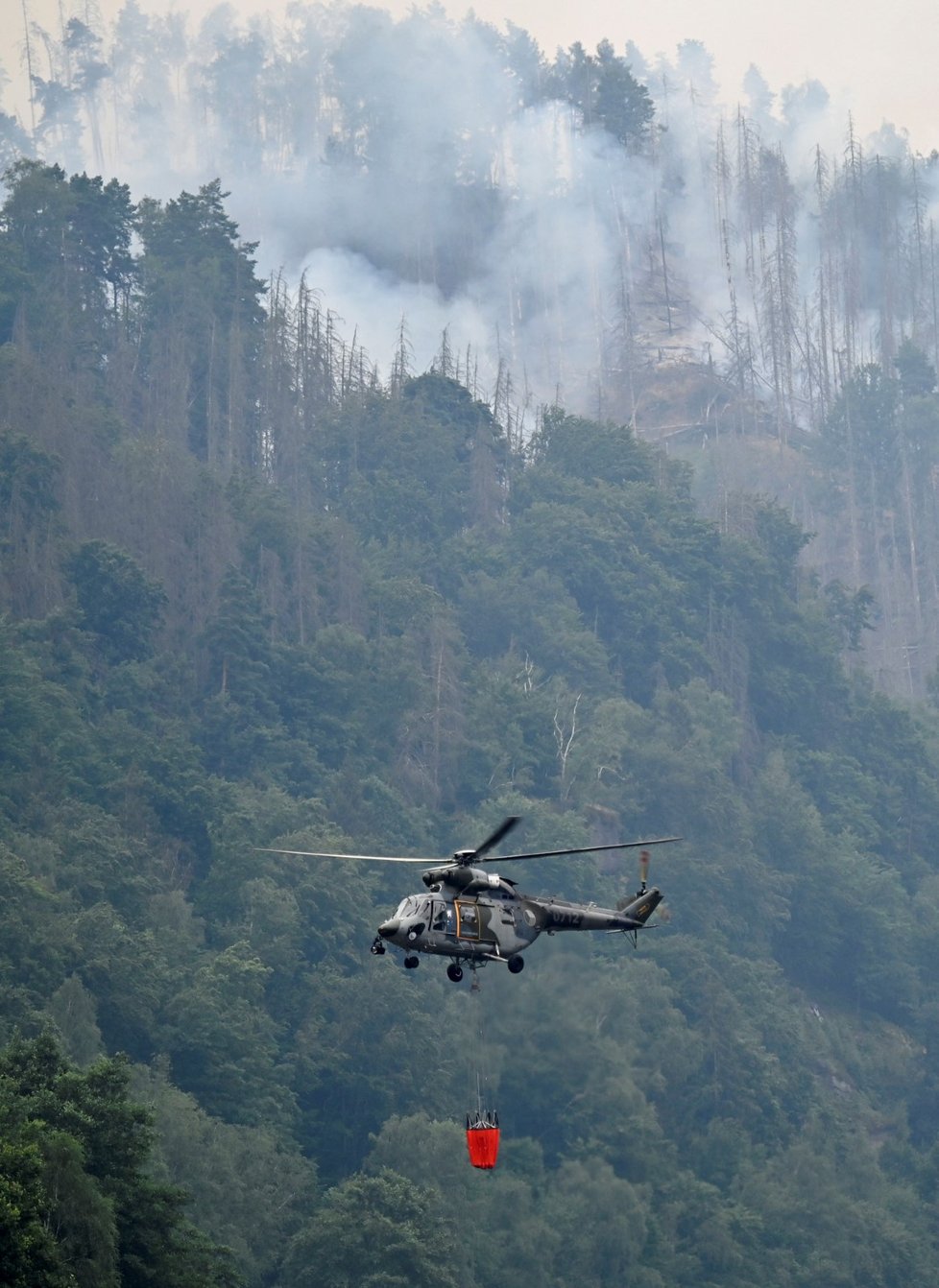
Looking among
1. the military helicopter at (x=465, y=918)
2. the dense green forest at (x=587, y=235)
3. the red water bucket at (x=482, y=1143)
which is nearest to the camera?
the military helicopter at (x=465, y=918)

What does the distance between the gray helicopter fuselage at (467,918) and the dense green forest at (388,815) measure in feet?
41.4

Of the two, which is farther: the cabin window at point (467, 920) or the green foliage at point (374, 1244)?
the green foliage at point (374, 1244)

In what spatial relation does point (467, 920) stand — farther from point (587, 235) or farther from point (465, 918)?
point (587, 235)

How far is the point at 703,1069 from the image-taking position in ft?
336

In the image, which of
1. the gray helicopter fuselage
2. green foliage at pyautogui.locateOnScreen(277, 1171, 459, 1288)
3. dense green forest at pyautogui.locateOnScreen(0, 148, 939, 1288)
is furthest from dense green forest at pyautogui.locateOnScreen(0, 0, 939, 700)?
the gray helicopter fuselage

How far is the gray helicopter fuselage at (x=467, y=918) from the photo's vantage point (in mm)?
46281

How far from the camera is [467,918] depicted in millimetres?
46938

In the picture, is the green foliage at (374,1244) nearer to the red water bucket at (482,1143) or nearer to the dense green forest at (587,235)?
the red water bucket at (482,1143)

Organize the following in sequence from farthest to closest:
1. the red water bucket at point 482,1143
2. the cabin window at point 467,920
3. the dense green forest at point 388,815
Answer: the dense green forest at point 388,815 → the red water bucket at point 482,1143 → the cabin window at point 467,920

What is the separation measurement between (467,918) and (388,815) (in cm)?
5985

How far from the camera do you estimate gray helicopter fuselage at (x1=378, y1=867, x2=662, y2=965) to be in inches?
1822

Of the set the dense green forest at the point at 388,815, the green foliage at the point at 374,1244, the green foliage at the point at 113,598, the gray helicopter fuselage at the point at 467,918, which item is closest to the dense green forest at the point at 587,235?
the dense green forest at the point at 388,815

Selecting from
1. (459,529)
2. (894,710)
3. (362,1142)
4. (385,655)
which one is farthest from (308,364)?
(362,1142)

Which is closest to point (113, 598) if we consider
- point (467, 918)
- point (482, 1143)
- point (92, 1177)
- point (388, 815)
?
point (388, 815)
